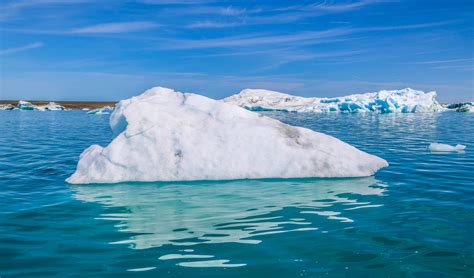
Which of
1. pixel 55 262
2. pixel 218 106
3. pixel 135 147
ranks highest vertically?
pixel 218 106

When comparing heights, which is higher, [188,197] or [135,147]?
[135,147]

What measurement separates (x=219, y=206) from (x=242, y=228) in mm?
1432

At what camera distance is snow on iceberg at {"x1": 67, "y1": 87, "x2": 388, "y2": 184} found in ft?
32.9

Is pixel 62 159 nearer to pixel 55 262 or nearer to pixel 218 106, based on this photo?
pixel 218 106

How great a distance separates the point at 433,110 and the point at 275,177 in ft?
245

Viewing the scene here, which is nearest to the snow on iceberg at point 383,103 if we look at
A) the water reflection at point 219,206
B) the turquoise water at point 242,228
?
the turquoise water at point 242,228

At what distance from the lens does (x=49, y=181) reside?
33.8 ft

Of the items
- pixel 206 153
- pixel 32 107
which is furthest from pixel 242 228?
pixel 32 107

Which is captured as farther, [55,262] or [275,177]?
[275,177]

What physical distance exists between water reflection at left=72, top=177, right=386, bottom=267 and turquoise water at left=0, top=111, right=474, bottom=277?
0.08ft

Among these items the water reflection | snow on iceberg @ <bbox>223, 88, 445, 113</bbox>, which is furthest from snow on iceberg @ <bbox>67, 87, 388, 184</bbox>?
snow on iceberg @ <bbox>223, 88, 445, 113</bbox>

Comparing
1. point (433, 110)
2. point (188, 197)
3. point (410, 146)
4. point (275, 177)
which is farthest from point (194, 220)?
point (433, 110)

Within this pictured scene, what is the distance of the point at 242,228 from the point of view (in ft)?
20.5

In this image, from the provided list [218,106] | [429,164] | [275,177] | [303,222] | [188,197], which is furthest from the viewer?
[429,164]
